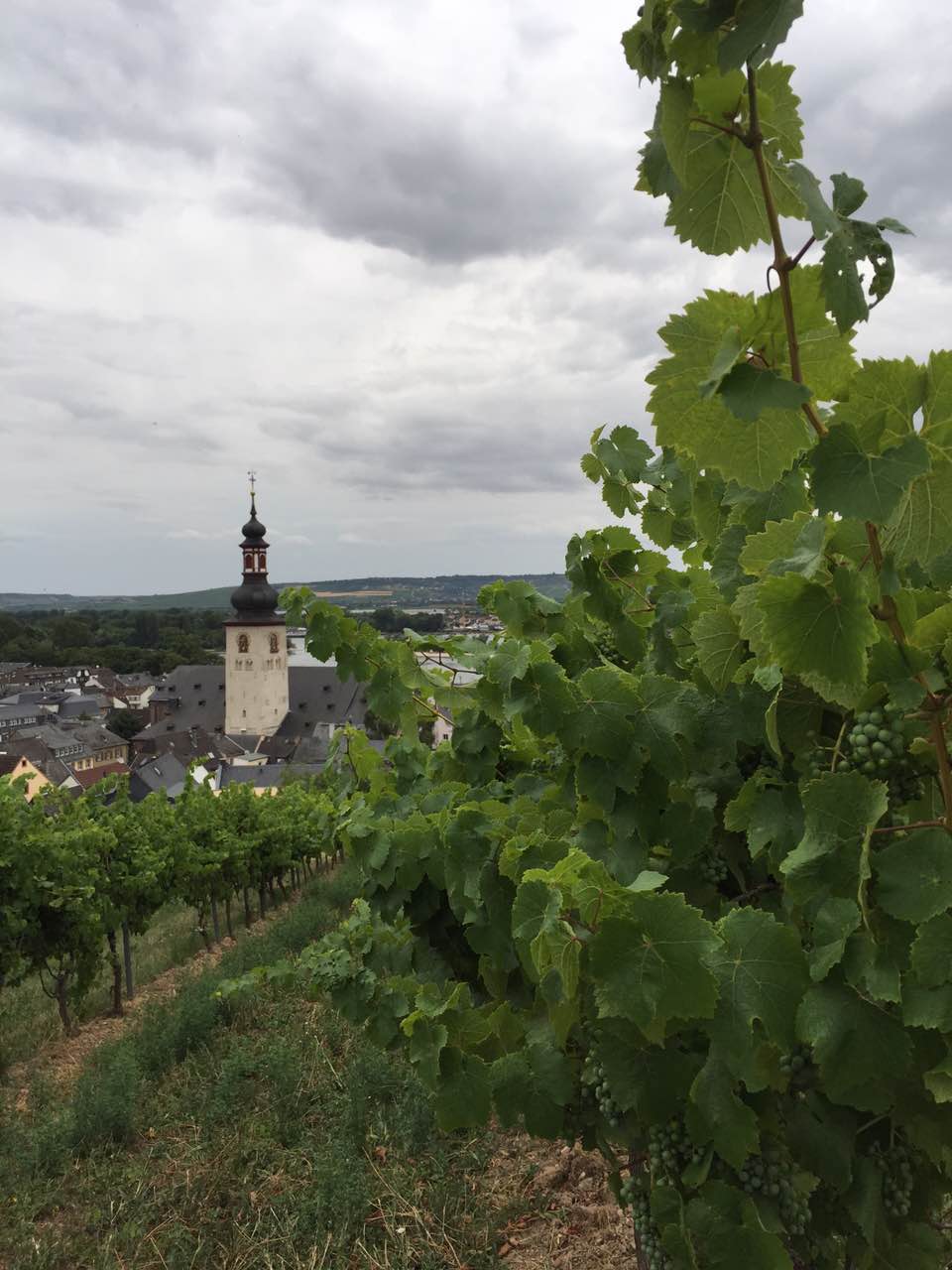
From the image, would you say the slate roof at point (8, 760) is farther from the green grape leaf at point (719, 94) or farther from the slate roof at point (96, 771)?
the green grape leaf at point (719, 94)

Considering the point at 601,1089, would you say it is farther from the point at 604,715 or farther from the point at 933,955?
the point at 933,955

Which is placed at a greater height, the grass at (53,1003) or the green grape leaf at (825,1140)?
the green grape leaf at (825,1140)

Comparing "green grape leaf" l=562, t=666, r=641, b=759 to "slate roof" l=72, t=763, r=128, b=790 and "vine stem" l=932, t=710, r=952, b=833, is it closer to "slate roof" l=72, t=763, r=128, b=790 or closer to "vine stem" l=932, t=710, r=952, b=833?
"vine stem" l=932, t=710, r=952, b=833

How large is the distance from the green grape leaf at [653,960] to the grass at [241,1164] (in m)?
3.69

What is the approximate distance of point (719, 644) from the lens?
1818mm

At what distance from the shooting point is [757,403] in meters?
0.98

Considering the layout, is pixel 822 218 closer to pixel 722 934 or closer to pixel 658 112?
pixel 658 112

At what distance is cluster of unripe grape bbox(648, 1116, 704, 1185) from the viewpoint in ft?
6.21

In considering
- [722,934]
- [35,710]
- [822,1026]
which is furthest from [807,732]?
[35,710]

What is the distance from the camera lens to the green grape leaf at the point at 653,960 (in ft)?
4.38

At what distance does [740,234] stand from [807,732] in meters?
0.98

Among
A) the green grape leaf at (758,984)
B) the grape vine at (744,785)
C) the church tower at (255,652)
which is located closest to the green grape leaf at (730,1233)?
the grape vine at (744,785)

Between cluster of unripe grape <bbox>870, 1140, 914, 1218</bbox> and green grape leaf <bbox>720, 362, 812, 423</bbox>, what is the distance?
184cm

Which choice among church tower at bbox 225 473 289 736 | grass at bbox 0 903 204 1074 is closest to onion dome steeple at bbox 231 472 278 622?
church tower at bbox 225 473 289 736
